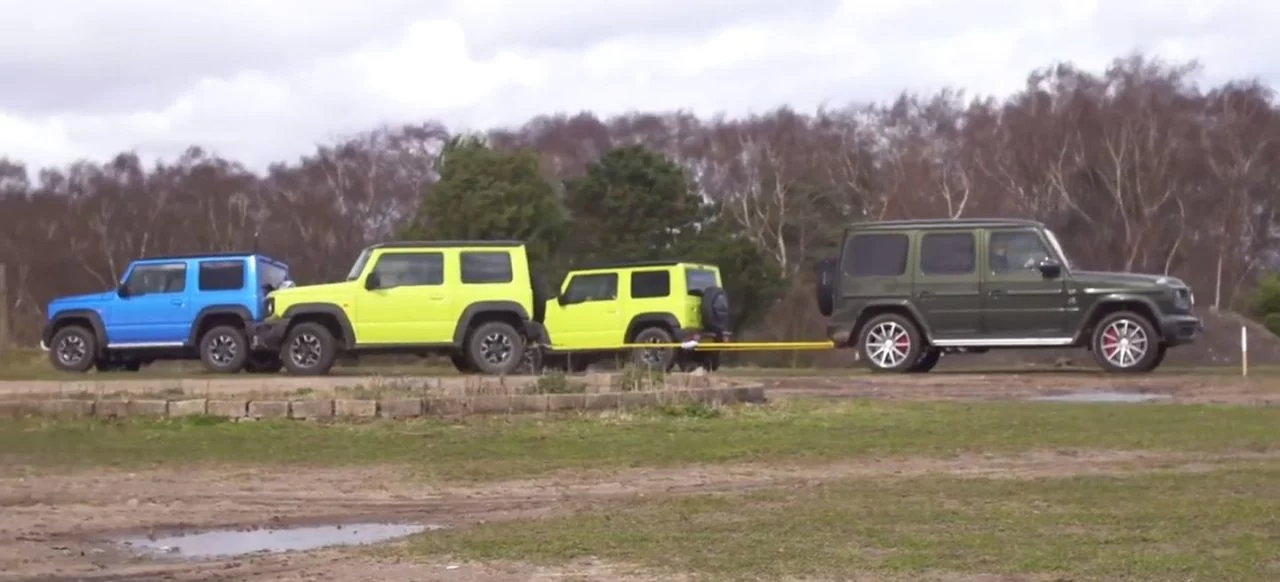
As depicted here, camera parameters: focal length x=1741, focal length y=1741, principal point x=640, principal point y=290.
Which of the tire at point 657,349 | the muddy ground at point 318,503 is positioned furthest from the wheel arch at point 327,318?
the muddy ground at point 318,503

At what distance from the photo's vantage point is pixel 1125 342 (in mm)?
20391

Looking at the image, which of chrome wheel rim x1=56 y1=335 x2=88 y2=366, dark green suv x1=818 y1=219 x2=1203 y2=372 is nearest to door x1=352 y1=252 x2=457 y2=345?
dark green suv x1=818 y1=219 x2=1203 y2=372

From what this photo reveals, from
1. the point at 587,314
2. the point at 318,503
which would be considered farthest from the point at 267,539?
the point at 587,314

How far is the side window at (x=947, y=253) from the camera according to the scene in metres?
21.0

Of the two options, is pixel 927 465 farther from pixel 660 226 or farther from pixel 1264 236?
pixel 1264 236

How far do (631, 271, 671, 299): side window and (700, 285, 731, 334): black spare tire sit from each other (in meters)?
0.58

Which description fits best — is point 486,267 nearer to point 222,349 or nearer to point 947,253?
point 222,349

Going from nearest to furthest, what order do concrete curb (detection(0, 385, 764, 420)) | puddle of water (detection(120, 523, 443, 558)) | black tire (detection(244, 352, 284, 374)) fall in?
puddle of water (detection(120, 523, 443, 558))
concrete curb (detection(0, 385, 764, 420))
black tire (detection(244, 352, 284, 374))

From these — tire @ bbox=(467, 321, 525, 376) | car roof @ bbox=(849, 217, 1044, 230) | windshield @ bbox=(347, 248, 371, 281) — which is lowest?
tire @ bbox=(467, 321, 525, 376)

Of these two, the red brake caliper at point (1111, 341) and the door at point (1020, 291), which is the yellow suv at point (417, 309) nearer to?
the door at point (1020, 291)

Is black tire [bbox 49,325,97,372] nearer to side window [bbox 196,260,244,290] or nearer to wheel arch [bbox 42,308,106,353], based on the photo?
wheel arch [bbox 42,308,106,353]

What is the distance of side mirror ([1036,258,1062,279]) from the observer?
20.5m

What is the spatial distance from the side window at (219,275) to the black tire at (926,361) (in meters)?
9.74

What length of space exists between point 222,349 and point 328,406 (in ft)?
38.4
